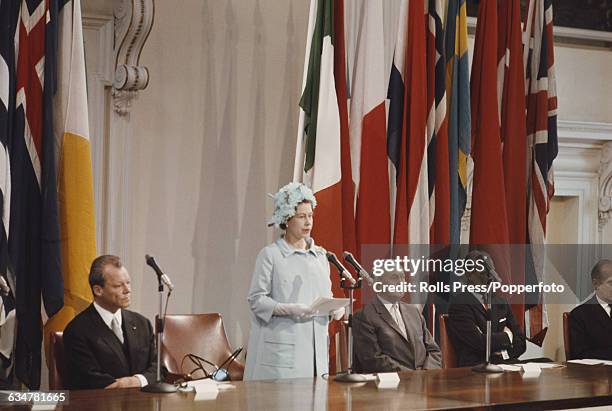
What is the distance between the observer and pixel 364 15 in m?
6.13

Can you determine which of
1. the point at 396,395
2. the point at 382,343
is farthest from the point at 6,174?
the point at 396,395

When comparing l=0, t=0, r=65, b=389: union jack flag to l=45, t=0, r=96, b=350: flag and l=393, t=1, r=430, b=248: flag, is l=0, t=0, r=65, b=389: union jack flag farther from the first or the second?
l=393, t=1, r=430, b=248: flag

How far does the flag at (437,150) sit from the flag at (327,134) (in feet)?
1.86

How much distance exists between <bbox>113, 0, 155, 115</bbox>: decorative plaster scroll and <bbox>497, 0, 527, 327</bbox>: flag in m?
2.40

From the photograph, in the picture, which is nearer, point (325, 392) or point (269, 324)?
point (325, 392)

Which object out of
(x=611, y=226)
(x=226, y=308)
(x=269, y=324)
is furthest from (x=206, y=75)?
(x=611, y=226)

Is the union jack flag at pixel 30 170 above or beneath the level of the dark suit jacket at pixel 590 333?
above

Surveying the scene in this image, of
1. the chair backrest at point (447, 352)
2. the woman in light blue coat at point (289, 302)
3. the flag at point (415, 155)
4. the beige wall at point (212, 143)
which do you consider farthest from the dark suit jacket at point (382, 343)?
the beige wall at point (212, 143)

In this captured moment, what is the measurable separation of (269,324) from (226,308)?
1.24 meters

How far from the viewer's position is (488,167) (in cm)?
643

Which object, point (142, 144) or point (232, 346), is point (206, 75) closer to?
point (142, 144)

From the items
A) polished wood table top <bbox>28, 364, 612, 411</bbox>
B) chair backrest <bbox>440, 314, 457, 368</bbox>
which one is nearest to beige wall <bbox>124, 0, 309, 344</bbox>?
chair backrest <bbox>440, 314, 457, 368</bbox>

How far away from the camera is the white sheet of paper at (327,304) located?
4605mm

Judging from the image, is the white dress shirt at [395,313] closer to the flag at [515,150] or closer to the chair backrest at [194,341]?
the chair backrest at [194,341]
